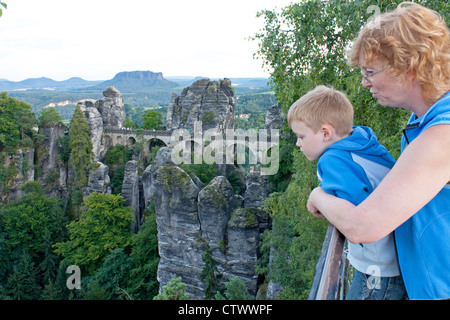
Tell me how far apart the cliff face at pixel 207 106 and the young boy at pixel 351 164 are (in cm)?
2222

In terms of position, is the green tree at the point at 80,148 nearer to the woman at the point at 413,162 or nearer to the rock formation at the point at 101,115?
the rock formation at the point at 101,115

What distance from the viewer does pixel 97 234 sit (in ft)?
60.4

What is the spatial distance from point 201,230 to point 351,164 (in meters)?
11.7

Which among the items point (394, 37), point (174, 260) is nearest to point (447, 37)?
point (394, 37)

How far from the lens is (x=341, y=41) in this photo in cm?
577

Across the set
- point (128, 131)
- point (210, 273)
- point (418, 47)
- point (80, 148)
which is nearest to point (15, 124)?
point (80, 148)

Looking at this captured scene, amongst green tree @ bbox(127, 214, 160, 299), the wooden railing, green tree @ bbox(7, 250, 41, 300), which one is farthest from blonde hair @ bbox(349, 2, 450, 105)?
green tree @ bbox(7, 250, 41, 300)

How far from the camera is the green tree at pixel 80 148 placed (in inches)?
954

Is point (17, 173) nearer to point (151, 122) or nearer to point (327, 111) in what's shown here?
point (151, 122)

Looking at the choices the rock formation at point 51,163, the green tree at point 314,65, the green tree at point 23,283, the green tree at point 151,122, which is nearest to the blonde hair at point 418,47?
the green tree at point 314,65

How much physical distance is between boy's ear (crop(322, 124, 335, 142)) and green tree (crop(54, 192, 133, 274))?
1770cm

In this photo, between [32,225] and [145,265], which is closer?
[145,265]
